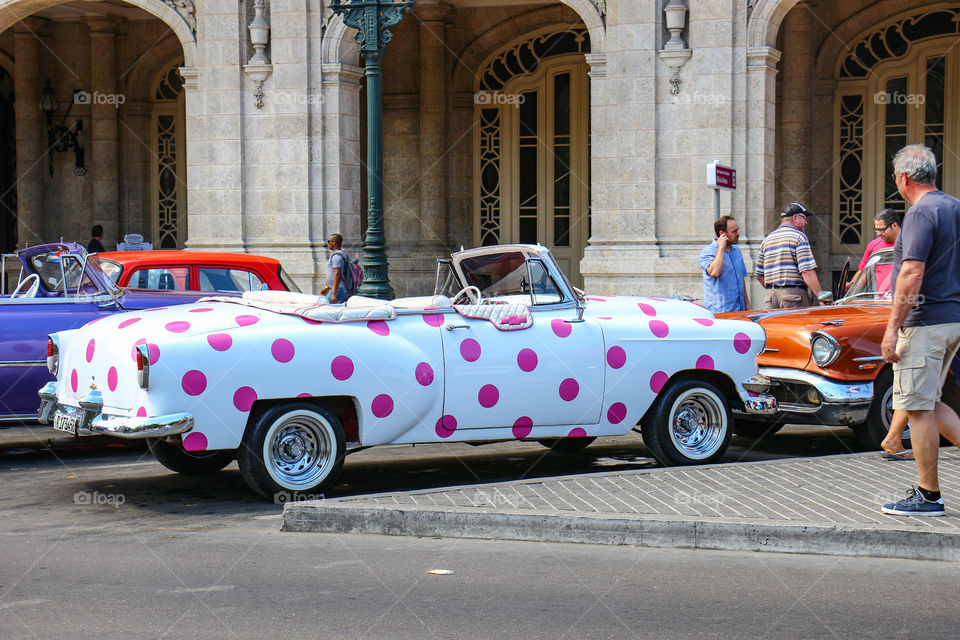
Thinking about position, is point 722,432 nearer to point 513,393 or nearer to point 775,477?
point 775,477

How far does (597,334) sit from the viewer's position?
337 inches

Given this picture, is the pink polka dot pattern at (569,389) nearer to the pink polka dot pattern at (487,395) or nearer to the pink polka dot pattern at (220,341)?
the pink polka dot pattern at (487,395)

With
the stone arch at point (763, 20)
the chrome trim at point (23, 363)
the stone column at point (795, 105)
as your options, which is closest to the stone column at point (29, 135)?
the stone column at point (795, 105)

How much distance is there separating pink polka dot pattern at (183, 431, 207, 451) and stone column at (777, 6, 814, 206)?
14.3 metres

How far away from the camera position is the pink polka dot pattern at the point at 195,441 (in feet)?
24.4

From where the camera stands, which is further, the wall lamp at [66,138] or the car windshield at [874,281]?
the wall lamp at [66,138]

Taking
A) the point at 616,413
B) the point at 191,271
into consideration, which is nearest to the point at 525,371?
the point at 616,413

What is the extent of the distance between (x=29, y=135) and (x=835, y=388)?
61.0 feet

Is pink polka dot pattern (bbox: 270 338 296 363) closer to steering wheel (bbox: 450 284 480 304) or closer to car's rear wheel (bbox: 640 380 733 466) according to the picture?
steering wheel (bbox: 450 284 480 304)

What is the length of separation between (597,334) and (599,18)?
9669 mm

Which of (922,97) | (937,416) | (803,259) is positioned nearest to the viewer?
(937,416)

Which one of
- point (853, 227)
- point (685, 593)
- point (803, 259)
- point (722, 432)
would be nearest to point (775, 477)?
point (722, 432)

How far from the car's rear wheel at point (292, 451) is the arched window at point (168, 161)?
16.6 meters

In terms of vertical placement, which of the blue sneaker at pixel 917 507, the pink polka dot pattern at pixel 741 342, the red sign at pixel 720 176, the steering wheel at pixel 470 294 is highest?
the red sign at pixel 720 176
